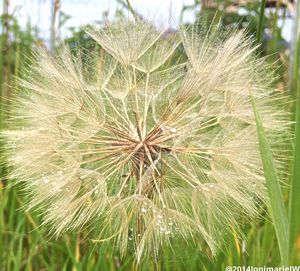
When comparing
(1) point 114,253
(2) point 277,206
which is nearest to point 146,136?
(1) point 114,253

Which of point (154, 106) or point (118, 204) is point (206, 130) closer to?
point (154, 106)

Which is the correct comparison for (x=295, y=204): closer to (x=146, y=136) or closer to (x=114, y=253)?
(x=146, y=136)

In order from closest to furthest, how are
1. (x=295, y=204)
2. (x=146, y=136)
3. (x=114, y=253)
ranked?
(x=295, y=204) → (x=146, y=136) → (x=114, y=253)

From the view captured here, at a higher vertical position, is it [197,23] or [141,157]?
[197,23]

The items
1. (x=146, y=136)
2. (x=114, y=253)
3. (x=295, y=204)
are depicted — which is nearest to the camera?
(x=295, y=204)

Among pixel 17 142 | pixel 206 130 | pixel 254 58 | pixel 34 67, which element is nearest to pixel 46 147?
pixel 17 142

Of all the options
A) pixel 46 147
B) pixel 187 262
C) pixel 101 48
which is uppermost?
pixel 101 48

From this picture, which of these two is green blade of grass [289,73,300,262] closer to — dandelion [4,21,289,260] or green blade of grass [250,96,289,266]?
green blade of grass [250,96,289,266]

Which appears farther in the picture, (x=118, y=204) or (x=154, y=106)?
(x=154, y=106)
